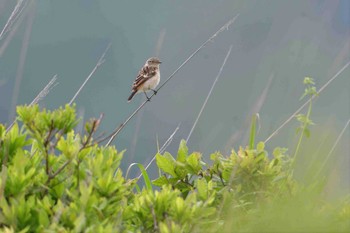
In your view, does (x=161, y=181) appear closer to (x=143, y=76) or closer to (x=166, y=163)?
(x=166, y=163)

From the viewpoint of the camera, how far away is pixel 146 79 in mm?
7703

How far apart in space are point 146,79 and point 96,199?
587cm

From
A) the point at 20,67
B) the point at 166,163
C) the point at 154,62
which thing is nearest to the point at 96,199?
the point at 166,163

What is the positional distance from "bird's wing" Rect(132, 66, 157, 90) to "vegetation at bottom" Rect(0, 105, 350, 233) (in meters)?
5.30

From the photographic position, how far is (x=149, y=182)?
8.80 ft

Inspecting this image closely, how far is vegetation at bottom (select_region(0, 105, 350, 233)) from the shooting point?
5.56ft

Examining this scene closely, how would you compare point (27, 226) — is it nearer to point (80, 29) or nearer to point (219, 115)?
point (219, 115)

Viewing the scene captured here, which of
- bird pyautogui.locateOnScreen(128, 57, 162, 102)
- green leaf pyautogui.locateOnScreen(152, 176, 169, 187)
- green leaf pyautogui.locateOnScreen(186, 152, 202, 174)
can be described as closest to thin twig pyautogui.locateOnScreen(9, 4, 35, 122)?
green leaf pyautogui.locateOnScreen(152, 176, 169, 187)

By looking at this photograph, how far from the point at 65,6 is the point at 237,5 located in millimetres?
44194

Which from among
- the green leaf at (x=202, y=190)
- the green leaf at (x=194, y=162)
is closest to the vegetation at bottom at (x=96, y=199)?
the green leaf at (x=202, y=190)

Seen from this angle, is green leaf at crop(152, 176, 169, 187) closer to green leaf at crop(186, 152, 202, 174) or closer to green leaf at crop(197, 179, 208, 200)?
green leaf at crop(186, 152, 202, 174)

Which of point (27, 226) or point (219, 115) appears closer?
point (27, 226)

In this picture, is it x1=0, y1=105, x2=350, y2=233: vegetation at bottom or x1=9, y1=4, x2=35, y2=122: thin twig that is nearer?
x1=0, y1=105, x2=350, y2=233: vegetation at bottom

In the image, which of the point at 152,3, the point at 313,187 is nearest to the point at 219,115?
the point at 313,187
